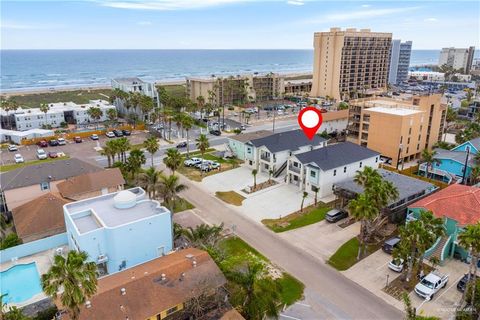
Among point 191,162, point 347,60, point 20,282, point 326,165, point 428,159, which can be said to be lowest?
point 20,282

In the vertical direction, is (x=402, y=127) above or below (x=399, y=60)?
below

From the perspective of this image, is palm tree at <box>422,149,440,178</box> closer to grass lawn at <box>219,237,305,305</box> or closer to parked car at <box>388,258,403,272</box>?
parked car at <box>388,258,403,272</box>

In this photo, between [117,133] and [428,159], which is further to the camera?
[117,133]

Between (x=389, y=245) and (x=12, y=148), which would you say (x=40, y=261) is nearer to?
(x=389, y=245)

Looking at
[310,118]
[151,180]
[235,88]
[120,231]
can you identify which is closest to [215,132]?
[235,88]

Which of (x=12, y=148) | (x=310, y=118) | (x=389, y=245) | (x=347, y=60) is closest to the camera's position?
Answer: (x=310, y=118)

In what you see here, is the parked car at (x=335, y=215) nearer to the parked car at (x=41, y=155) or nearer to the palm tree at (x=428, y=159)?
the palm tree at (x=428, y=159)

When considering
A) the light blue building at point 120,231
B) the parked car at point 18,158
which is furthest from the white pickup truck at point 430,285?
the parked car at point 18,158
